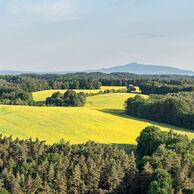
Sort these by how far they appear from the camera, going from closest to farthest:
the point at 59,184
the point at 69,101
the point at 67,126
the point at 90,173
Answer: the point at 59,184, the point at 90,173, the point at 67,126, the point at 69,101

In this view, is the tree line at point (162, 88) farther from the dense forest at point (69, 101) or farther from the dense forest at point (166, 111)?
the dense forest at point (69, 101)

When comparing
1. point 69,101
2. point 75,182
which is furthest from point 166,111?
point 75,182

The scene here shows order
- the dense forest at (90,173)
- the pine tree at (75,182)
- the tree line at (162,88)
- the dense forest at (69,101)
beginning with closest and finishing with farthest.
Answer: the dense forest at (90,173), the pine tree at (75,182), the dense forest at (69,101), the tree line at (162,88)

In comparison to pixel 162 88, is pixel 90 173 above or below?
below

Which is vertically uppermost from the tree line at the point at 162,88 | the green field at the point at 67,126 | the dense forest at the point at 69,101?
the tree line at the point at 162,88

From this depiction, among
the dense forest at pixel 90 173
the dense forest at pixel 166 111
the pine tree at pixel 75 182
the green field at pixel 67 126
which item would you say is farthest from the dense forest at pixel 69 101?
the pine tree at pixel 75 182

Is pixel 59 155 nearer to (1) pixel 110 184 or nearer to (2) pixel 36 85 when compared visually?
(1) pixel 110 184

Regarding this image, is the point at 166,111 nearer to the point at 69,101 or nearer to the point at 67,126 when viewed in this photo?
the point at 67,126
